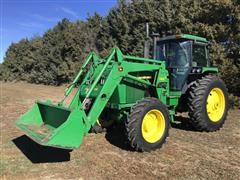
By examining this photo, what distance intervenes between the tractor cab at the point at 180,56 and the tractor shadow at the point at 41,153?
10.4 ft

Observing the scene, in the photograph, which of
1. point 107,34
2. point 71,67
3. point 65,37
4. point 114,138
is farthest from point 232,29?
point 65,37

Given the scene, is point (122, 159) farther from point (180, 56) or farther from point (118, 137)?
point (180, 56)

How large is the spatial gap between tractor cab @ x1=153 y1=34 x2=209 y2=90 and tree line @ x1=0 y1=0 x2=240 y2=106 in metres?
4.79

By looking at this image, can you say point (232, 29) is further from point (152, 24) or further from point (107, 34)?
point (107, 34)

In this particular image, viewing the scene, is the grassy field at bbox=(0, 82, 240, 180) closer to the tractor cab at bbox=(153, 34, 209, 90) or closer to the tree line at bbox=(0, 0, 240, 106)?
the tractor cab at bbox=(153, 34, 209, 90)

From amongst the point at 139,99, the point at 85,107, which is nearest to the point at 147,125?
the point at 139,99

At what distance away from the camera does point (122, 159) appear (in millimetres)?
6426

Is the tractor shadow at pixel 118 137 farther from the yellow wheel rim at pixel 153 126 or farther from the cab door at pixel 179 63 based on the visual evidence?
the cab door at pixel 179 63

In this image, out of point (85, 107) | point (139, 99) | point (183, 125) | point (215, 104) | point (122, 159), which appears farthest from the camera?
point (183, 125)

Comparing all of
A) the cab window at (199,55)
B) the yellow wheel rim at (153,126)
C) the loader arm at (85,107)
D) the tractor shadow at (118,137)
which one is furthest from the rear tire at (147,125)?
the cab window at (199,55)

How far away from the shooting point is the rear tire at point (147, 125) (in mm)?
6594

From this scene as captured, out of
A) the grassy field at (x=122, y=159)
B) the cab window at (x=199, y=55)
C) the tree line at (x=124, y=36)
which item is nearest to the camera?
the grassy field at (x=122, y=159)

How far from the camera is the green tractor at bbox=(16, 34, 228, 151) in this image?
6.46 metres

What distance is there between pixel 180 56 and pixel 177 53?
0.11 meters
